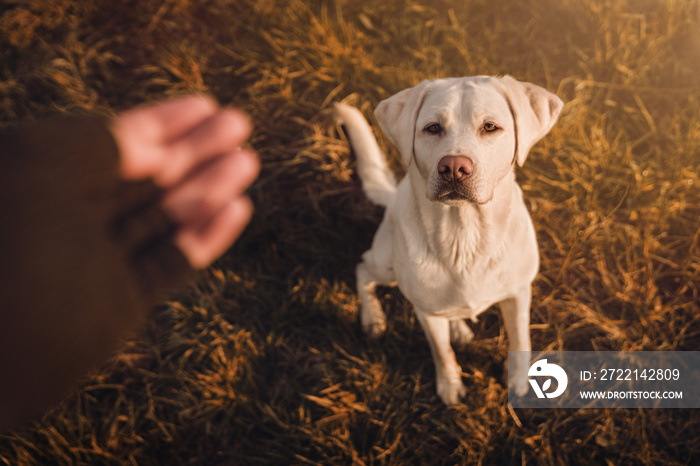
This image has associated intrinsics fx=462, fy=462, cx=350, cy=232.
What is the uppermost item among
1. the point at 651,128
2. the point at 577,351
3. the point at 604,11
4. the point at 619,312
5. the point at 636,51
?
the point at 604,11

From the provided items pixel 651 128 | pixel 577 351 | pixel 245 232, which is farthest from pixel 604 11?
pixel 245 232

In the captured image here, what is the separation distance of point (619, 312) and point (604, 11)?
2.59 m

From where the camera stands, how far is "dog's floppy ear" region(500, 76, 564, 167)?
201cm

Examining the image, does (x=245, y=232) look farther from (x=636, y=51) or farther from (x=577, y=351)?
(x=636, y=51)

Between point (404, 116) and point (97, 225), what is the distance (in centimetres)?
134

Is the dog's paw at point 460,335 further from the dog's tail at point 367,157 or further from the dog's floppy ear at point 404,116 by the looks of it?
the dog's floppy ear at point 404,116

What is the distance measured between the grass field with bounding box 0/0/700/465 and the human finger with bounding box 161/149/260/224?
1.39 m

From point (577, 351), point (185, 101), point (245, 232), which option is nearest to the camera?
point (185, 101)

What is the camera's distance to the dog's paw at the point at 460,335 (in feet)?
10.2

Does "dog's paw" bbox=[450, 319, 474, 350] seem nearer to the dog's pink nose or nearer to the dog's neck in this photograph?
the dog's neck

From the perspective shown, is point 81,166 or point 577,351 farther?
point 577,351

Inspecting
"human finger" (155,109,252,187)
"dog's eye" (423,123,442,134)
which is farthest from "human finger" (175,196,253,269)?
"dog's eye" (423,123,442,134)

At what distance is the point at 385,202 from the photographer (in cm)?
312

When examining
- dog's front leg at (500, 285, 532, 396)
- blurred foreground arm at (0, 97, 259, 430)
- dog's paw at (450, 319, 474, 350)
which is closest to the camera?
blurred foreground arm at (0, 97, 259, 430)
